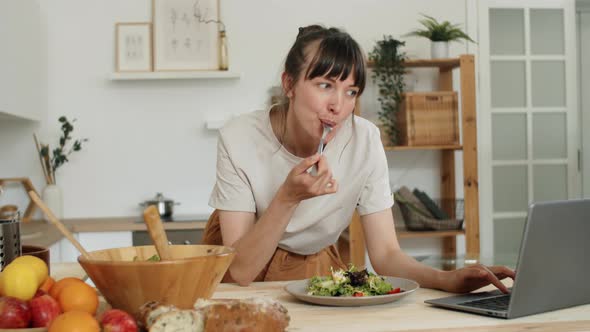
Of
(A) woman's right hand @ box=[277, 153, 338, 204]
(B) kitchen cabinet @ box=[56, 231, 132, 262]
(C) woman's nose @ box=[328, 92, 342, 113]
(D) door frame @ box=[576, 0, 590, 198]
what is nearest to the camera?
(A) woman's right hand @ box=[277, 153, 338, 204]

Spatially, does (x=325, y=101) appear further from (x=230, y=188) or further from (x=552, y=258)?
(x=552, y=258)

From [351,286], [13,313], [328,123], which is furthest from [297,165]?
[13,313]

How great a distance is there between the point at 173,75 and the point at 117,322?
2939mm

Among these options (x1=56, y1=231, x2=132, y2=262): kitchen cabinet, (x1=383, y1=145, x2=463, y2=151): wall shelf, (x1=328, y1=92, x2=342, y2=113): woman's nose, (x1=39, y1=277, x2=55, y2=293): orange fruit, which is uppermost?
(x1=328, y1=92, x2=342, y2=113): woman's nose

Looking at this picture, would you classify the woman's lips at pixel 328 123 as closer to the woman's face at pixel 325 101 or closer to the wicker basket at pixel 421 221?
the woman's face at pixel 325 101

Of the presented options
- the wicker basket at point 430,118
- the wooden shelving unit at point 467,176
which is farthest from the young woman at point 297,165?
the wicker basket at point 430,118

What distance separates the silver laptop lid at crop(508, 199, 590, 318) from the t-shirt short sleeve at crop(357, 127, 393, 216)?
2.35ft

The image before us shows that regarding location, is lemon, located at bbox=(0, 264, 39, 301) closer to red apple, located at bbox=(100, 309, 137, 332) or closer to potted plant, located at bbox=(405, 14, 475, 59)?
red apple, located at bbox=(100, 309, 137, 332)

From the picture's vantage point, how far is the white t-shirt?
1868 mm

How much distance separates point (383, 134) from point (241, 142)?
2054 millimetres

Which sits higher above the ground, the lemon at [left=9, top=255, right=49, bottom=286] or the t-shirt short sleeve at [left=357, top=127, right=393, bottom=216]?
the t-shirt short sleeve at [left=357, top=127, right=393, bottom=216]

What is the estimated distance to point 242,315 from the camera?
933 mm

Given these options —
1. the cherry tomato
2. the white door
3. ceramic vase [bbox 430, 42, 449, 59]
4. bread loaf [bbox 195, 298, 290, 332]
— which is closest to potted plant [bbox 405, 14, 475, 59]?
ceramic vase [bbox 430, 42, 449, 59]

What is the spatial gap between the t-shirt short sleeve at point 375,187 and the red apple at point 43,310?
102 cm
